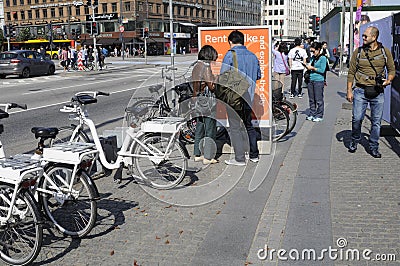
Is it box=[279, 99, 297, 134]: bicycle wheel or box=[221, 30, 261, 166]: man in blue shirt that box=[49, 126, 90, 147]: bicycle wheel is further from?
box=[279, 99, 297, 134]: bicycle wheel

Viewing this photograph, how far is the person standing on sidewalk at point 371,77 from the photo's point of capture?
744cm

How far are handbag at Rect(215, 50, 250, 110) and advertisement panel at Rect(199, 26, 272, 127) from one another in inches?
57.4

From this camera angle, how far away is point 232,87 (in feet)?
23.0

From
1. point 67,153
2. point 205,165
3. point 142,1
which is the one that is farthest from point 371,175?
point 142,1

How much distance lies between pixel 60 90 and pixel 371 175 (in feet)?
54.8

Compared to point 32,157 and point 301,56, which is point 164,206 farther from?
point 301,56

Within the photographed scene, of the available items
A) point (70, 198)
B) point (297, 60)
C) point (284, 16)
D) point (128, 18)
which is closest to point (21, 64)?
point (297, 60)

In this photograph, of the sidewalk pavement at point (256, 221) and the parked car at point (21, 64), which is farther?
the parked car at point (21, 64)

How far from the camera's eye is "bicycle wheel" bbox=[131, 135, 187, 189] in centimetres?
608

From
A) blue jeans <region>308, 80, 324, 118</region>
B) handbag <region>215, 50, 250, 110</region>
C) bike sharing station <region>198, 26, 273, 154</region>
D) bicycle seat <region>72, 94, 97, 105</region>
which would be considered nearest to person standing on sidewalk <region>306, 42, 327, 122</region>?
blue jeans <region>308, 80, 324, 118</region>

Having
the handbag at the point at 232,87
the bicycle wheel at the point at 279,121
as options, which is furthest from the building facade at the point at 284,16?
the handbag at the point at 232,87

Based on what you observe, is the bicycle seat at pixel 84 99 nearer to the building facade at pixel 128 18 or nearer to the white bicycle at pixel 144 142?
the white bicycle at pixel 144 142

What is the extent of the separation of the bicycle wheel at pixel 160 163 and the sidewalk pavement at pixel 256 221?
0.31 m

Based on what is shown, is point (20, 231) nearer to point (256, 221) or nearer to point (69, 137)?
point (69, 137)
